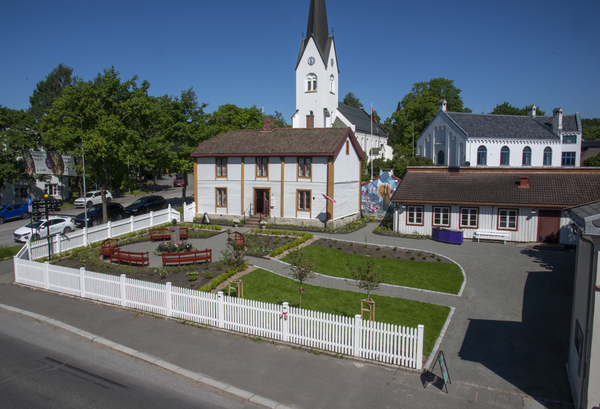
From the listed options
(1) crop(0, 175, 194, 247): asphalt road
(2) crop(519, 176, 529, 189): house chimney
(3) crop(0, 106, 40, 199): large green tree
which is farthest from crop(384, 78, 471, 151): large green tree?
(3) crop(0, 106, 40, 199): large green tree

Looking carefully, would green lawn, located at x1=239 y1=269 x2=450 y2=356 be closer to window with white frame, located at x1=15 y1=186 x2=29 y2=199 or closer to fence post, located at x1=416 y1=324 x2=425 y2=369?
fence post, located at x1=416 y1=324 x2=425 y2=369

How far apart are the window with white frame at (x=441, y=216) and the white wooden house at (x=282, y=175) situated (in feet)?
23.0

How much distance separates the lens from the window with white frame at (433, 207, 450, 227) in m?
27.6

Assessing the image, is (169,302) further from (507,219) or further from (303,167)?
(507,219)

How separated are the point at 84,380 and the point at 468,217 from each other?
24164 mm

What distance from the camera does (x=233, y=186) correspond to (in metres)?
32.9

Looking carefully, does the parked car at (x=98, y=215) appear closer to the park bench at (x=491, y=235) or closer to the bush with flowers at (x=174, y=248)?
the bush with flowers at (x=174, y=248)

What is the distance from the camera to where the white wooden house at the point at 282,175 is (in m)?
30.3

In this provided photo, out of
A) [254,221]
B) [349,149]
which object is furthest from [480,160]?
[254,221]

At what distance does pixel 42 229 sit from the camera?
1059 inches

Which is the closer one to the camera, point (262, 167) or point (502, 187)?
point (502, 187)

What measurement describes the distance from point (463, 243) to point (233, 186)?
17851 mm

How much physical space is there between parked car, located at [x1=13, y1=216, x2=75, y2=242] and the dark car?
22.3 feet

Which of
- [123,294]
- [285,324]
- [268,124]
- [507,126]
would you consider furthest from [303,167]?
[507,126]
